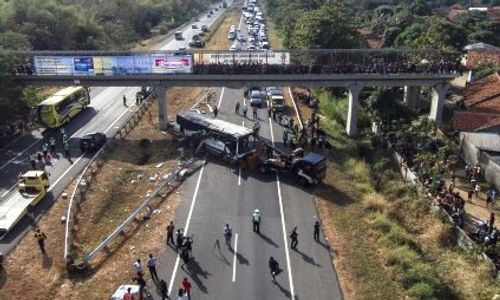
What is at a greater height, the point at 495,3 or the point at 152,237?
the point at 495,3

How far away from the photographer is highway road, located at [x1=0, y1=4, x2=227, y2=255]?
35.0 meters

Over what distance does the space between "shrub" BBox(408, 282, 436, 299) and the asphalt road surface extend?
3655 millimetres

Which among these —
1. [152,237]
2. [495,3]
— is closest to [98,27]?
[152,237]

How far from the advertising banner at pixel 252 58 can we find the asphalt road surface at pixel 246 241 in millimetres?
10645

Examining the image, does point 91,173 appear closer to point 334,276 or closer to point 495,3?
point 334,276

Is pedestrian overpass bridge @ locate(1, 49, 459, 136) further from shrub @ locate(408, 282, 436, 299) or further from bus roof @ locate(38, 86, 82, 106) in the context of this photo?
shrub @ locate(408, 282, 436, 299)

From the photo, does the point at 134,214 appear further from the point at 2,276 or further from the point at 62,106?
the point at 62,106

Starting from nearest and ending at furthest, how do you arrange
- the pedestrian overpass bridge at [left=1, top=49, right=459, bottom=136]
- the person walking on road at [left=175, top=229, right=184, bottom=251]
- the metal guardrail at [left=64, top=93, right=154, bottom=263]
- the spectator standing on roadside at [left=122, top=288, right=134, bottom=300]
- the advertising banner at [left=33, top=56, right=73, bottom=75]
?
1. the spectator standing on roadside at [left=122, top=288, right=134, bottom=300]
2. the metal guardrail at [left=64, top=93, right=154, bottom=263]
3. the person walking on road at [left=175, top=229, right=184, bottom=251]
4. the pedestrian overpass bridge at [left=1, top=49, right=459, bottom=136]
5. the advertising banner at [left=33, top=56, right=73, bottom=75]

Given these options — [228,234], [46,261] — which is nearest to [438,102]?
[228,234]

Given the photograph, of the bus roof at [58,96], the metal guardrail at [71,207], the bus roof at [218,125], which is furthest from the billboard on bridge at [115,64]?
the metal guardrail at [71,207]

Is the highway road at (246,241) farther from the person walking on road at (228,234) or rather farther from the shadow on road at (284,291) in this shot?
the person walking on road at (228,234)

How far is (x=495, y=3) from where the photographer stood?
5901 inches

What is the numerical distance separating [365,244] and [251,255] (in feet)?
23.2

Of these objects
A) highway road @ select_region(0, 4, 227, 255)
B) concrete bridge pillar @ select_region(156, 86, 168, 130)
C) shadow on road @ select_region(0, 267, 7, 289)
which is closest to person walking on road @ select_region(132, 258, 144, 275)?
shadow on road @ select_region(0, 267, 7, 289)
